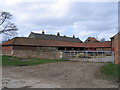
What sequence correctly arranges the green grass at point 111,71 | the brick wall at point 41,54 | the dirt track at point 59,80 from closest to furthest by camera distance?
the dirt track at point 59,80 < the green grass at point 111,71 < the brick wall at point 41,54

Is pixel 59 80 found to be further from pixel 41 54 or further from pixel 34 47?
pixel 34 47

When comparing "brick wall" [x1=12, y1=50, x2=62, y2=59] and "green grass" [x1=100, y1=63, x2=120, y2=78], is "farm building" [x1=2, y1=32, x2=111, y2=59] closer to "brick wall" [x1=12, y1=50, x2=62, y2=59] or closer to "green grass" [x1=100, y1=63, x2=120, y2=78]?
"brick wall" [x1=12, y1=50, x2=62, y2=59]

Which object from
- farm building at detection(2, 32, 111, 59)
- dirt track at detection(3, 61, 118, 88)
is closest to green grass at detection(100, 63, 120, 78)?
dirt track at detection(3, 61, 118, 88)

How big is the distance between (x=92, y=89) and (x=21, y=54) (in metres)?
24.3

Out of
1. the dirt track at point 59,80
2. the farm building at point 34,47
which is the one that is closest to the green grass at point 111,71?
the dirt track at point 59,80

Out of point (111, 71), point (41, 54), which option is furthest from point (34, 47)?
point (111, 71)

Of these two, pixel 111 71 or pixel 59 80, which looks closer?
pixel 59 80

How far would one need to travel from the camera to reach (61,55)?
68.6ft

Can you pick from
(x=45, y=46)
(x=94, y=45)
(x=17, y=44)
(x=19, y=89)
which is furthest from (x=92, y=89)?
(x=94, y=45)

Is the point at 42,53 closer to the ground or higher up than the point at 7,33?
closer to the ground

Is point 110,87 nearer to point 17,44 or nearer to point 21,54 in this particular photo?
point 21,54

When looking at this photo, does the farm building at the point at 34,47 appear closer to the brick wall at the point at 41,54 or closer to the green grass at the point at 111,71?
the brick wall at the point at 41,54

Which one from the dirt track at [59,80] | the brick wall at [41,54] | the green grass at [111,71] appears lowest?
the dirt track at [59,80]

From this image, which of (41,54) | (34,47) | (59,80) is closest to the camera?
(59,80)
